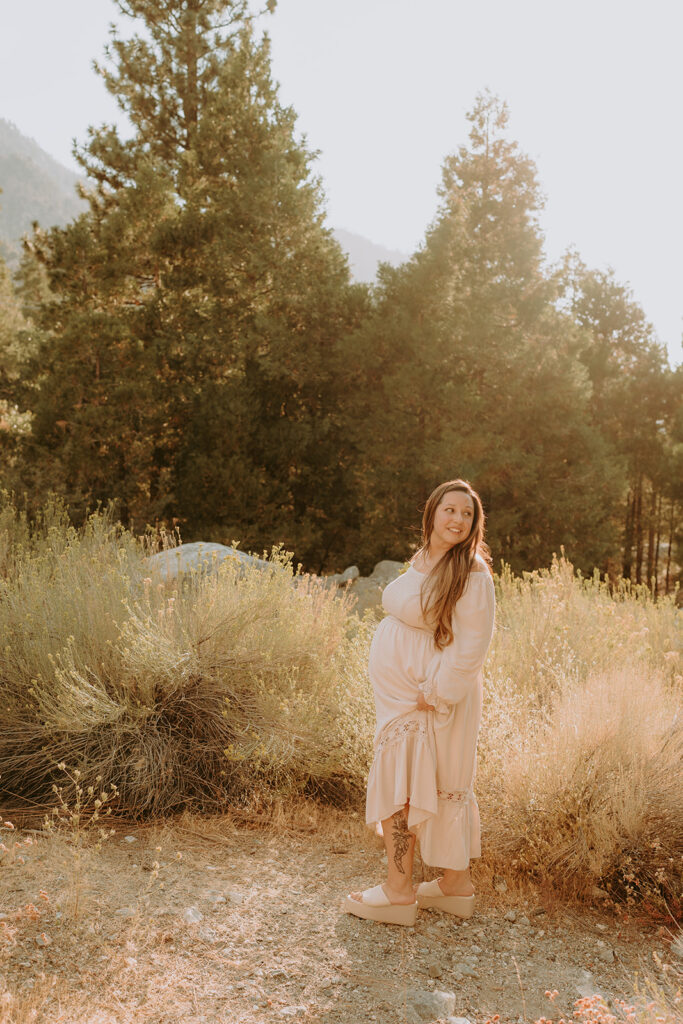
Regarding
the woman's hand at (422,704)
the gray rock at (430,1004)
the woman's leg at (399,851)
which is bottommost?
the gray rock at (430,1004)

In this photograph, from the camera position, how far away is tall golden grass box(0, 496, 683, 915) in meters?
3.56

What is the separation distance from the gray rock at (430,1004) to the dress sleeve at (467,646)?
38.1 inches

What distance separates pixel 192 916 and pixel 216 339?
1199 centimetres

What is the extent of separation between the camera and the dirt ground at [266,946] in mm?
2650

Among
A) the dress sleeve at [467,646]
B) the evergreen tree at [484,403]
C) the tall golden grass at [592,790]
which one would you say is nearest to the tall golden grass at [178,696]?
the tall golden grass at [592,790]

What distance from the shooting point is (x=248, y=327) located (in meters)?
14.3

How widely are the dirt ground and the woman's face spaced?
5.03ft

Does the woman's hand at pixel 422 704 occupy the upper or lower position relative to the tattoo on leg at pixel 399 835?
upper

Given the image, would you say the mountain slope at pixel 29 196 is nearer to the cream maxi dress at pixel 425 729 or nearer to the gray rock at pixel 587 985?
the cream maxi dress at pixel 425 729

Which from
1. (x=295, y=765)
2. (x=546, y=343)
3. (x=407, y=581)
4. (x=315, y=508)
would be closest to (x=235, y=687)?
(x=295, y=765)

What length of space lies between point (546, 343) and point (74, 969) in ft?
42.9

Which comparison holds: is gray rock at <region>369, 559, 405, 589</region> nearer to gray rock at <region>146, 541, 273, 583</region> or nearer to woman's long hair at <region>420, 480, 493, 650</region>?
gray rock at <region>146, 541, 273, 583</region>

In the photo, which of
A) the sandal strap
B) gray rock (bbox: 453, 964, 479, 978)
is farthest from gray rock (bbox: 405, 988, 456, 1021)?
the sandal strap

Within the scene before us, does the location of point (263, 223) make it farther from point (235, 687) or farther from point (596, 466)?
point (235, 687)
